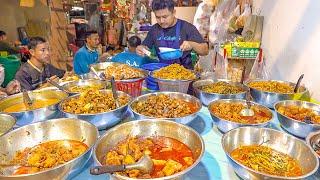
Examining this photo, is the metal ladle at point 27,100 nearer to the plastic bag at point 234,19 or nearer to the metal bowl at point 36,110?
the metal bowl at point 36,110

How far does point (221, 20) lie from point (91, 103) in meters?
3.78

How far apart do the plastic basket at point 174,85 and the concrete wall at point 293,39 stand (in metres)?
1.31

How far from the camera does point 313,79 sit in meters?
2.52

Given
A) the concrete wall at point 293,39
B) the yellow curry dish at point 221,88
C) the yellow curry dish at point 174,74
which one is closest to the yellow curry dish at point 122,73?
the yellow curry dish at point 174,74

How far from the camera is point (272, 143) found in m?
1.64

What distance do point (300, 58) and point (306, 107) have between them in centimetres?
95

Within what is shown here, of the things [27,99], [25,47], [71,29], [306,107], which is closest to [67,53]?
[71,29]

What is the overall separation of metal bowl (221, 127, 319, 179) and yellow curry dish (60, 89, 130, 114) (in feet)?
2.94

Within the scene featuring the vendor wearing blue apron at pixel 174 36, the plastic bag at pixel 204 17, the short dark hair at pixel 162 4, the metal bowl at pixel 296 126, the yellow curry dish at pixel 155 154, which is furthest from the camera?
the plastic bag at pixel 204 17

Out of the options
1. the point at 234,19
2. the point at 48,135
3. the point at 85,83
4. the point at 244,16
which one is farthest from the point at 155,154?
the point at 234,19

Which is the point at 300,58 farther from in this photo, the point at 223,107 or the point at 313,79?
the point at 223,107

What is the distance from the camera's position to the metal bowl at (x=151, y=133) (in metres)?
1.51

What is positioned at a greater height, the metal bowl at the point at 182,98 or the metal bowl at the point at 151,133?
the metal bowl at the point at 182,98

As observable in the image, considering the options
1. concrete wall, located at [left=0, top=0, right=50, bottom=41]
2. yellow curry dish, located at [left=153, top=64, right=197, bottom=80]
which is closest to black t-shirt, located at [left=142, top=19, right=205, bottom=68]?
yellow curry dish, located at [left=153, top=64, right=197, bottom=80]
